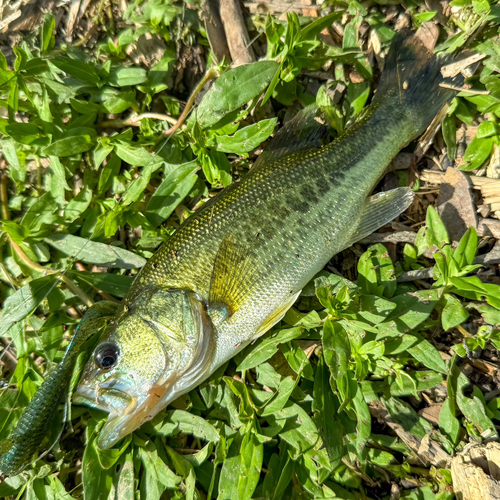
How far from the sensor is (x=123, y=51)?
3307mm

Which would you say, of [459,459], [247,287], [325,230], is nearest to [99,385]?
[247,287]

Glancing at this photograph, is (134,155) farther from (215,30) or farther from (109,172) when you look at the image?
(215,30)

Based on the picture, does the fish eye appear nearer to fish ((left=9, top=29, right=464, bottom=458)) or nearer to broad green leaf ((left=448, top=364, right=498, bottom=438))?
fish ((left=9, top=29, right=464, bottom=458))

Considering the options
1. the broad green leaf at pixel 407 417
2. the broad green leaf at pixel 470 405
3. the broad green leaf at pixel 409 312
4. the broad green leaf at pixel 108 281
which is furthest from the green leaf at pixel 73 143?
the broad green leaf at pixel 470 405

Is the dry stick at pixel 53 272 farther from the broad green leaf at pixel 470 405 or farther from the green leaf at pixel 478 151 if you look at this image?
the green leaf at pixel 478 151

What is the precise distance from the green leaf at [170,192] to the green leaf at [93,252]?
0.33 m

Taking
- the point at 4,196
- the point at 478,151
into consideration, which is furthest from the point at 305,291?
the point at 4,196

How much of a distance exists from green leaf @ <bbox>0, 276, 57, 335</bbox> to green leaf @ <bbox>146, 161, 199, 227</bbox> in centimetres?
89

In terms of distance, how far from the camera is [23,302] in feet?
9.55

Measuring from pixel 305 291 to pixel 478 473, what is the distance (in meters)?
1.54

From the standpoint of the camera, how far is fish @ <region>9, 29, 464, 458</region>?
2.51m

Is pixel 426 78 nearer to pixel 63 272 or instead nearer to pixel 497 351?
pixel 497 351

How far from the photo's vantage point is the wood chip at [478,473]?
8.22ft

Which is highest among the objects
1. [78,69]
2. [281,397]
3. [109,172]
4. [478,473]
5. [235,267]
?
[78,69]
